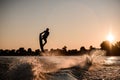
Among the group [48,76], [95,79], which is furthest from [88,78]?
[48,76]

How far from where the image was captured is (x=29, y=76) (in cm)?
1498

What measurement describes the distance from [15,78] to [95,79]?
6.88 metres

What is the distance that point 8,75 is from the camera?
613 inches

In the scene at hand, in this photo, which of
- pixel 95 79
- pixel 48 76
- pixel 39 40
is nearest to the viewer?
pixel 48 76

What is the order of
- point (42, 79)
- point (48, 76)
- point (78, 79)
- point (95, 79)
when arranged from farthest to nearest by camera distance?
point (95, 79) → point (78, 79) → point (48, 76) → point (42, 79)

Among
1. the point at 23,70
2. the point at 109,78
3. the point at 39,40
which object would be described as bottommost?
the point at 109,78

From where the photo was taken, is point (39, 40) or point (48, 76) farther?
point (39, 40)

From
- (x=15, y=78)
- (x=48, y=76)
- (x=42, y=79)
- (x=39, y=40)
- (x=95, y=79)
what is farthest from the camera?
(x=39, y=40)

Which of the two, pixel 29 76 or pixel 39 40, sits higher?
pixel 39 40

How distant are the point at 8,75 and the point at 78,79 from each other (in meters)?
4.94

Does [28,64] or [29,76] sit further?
[28,64]

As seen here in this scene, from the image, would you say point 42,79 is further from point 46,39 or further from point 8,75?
point 46,39

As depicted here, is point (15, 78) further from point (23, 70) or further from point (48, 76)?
point (48, 76)

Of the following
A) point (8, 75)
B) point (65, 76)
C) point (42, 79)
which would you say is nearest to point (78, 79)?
point (65, 76)
